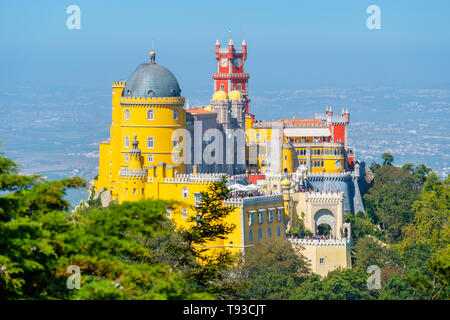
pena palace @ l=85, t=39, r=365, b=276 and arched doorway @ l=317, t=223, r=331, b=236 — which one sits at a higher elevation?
pena palace @ l=85, t=39, r=365, b=276

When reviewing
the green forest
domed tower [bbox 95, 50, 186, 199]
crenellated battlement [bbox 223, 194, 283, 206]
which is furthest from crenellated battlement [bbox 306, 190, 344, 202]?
domed tower [bbox 95, 50, 186, 199]

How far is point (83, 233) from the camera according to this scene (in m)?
36.5

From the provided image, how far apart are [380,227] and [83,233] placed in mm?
62427

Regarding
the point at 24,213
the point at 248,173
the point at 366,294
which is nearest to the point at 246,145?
the point at 248,173

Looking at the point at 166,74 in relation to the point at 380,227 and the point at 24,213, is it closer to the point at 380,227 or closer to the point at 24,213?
the point at 380,227

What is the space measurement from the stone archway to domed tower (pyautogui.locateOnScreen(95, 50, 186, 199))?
10538 millimetres

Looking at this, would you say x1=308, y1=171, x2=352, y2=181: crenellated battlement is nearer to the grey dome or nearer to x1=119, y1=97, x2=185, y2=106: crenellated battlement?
the grey dome

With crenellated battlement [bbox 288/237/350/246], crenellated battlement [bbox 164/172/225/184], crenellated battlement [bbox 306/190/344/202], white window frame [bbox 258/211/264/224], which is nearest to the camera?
crenellated battlement [bbox 164/172/225/184]

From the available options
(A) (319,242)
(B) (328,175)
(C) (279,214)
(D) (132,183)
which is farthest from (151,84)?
(B) (328,175)

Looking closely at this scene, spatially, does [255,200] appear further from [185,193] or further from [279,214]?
[185,193]

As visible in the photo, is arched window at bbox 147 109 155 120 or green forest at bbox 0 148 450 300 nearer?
green forest at bbox 0 148 450 300

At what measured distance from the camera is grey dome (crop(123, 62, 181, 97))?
273ft

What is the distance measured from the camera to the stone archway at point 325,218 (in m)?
85.3

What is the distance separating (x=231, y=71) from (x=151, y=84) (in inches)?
1439
